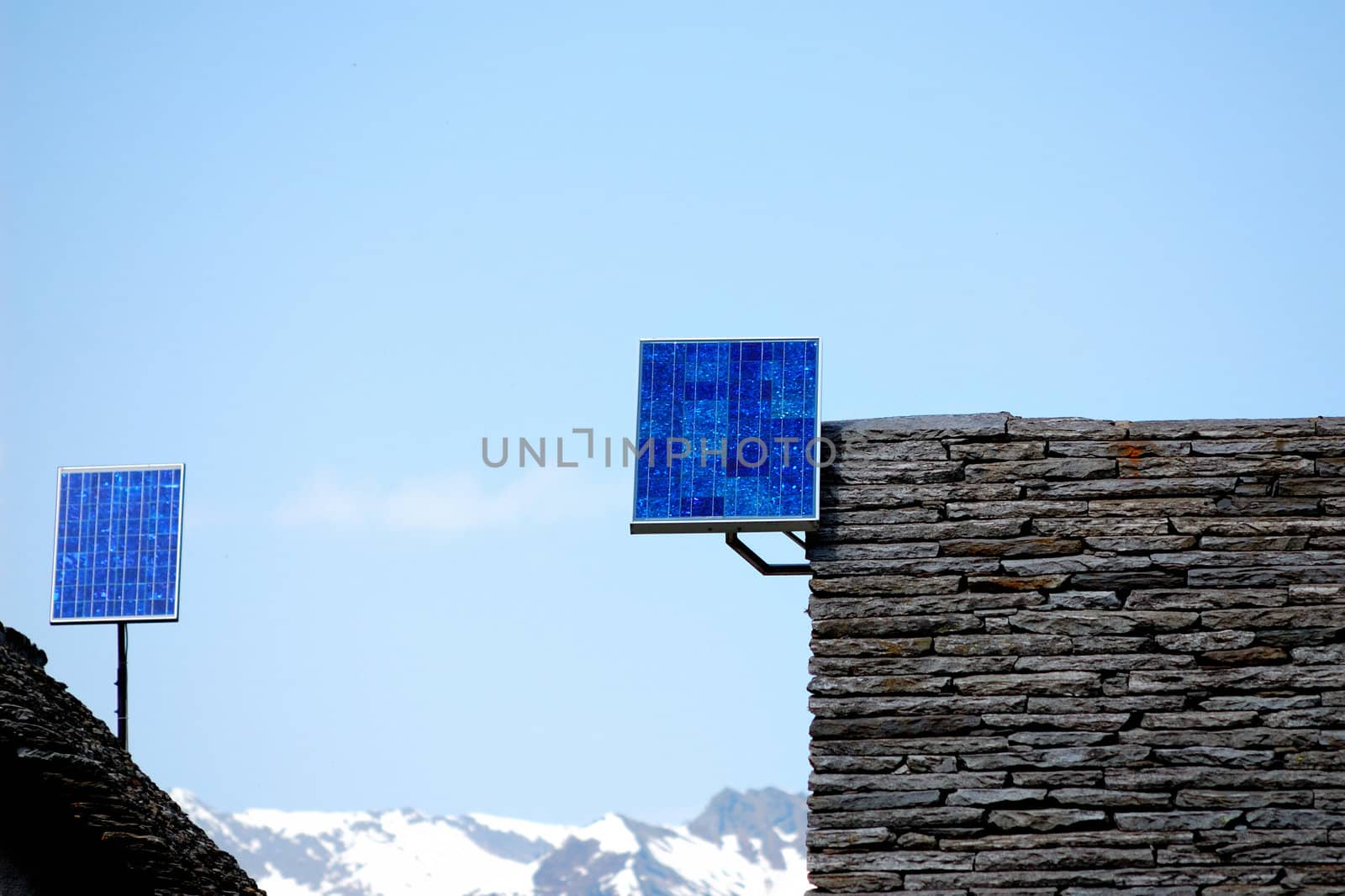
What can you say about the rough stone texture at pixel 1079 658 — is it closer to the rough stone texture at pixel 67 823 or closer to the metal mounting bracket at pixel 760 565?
Answer: the metal mounting bracket at pixel 760 565

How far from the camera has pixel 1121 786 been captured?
1364 centimetres

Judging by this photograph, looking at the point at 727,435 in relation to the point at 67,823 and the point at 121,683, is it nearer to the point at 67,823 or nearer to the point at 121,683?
the point at 67,823

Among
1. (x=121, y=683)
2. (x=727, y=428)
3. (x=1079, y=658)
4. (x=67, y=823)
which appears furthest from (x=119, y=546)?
(x=1079, y=658)

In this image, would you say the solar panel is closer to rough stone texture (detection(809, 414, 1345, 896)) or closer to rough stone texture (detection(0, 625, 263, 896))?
rough stone texture (detection(809, 414, 1345, 896))

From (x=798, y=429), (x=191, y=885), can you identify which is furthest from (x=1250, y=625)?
(x=191, y=885)

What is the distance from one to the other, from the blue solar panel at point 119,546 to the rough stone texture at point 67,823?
6.71 meters

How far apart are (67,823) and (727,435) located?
548 cm

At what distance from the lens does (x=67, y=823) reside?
43.9 feet

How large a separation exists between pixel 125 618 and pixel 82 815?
864cm

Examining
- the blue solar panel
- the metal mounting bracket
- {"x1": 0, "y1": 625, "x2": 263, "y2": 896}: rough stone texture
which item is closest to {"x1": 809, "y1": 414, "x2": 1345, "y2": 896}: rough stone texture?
the metal mounting bracket

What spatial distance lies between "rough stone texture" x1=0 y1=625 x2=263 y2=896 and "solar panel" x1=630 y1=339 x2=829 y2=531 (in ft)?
13.8

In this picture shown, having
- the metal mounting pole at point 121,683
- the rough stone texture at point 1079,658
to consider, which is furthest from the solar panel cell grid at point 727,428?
the metal mounting pole at point 121,683

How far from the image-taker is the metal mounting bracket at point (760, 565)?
14.6 meters

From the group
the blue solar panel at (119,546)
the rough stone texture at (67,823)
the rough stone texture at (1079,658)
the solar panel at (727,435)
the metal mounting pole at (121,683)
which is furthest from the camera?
the blue solar panel at (119,546)
